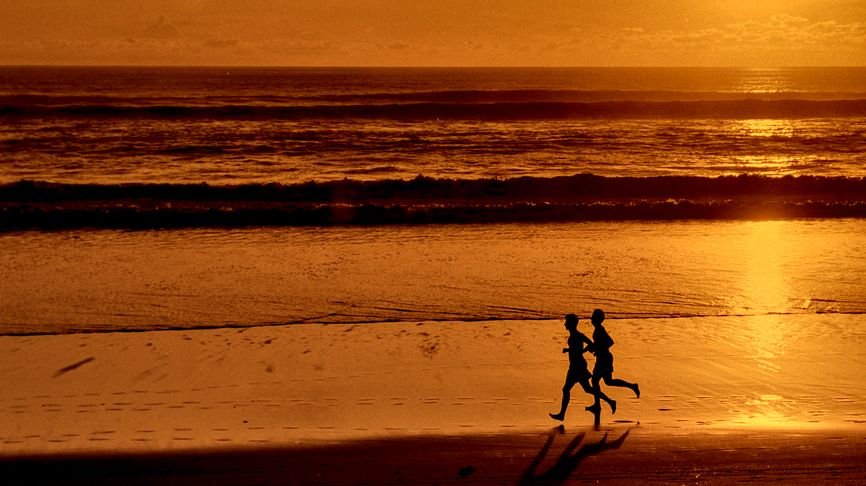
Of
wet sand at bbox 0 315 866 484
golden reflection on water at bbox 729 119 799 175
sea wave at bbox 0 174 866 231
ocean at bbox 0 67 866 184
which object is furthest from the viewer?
golden reflection on water at bbox 729 119 799 175

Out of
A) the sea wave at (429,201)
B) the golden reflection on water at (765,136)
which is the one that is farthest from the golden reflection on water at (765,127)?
the sea wave at (429,201)

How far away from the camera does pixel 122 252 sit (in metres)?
15.5

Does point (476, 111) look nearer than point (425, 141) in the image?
No

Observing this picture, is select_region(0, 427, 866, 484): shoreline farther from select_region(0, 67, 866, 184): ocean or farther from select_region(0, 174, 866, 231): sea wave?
select_region(0, 67, 866, 184): ocean

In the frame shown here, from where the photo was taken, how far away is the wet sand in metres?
6.38

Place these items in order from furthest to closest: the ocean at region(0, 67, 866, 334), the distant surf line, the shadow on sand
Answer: the ocean at region(0, 67, 866, 334) → the distant surf line → the shadow on sand

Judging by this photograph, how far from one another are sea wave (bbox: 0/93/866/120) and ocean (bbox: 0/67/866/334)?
553cm

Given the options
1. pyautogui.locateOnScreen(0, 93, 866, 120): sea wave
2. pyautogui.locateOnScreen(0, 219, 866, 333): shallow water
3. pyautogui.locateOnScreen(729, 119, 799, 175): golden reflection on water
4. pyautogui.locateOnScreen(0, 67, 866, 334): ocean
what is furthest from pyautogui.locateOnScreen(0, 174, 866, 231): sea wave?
pyautogui.locateOnScreen(0, 93, 866, 120): sea wave

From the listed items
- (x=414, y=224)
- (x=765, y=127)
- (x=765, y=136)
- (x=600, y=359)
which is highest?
(x=765, y=127)

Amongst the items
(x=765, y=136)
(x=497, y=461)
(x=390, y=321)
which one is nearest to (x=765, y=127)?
(x=765, y=136)

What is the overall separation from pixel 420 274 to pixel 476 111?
37.9 m

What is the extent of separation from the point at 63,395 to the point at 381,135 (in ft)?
104

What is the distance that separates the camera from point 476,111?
165 ft

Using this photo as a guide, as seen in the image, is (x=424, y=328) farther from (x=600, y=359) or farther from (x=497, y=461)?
(x=497, y=461)
